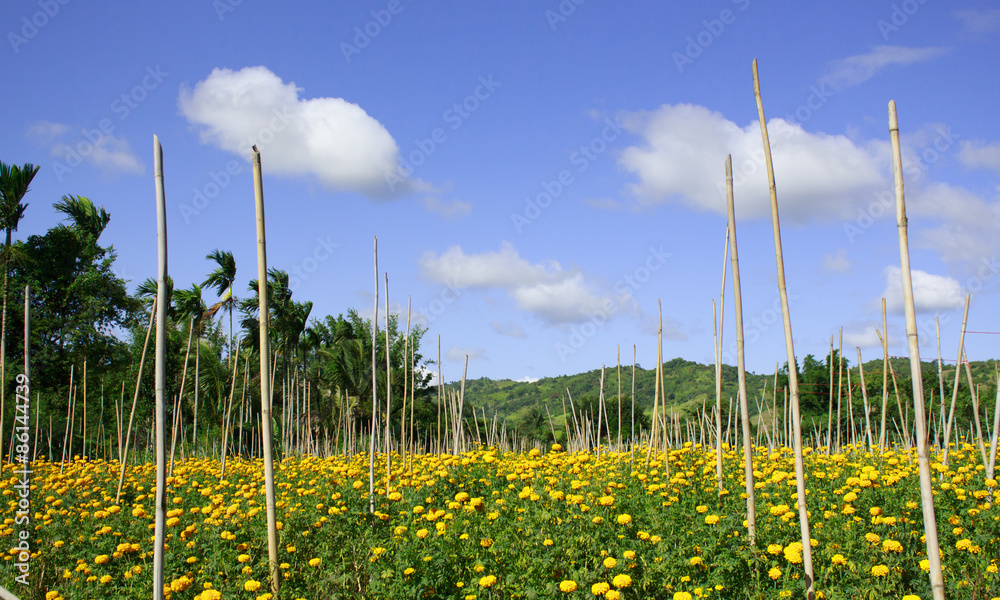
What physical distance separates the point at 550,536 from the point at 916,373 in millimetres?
3739

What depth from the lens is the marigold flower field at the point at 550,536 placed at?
485 centimetres

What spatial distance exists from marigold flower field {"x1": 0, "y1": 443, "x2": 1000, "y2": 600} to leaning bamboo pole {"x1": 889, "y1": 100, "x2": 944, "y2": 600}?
2077mm

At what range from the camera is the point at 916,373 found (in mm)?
2455

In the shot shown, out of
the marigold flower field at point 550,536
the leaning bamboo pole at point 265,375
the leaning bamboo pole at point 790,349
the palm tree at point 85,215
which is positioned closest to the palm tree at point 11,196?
the palm tree at point 85,215

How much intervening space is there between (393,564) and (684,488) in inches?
146

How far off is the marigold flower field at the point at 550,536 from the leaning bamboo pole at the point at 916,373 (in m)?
2.08

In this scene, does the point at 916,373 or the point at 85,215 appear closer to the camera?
the point at 916,373

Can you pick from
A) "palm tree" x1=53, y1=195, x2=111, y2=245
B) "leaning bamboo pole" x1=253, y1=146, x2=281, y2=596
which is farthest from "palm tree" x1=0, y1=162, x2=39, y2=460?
"leaning bamboo pole" x1=253, y1=146, x2=281, y2=596

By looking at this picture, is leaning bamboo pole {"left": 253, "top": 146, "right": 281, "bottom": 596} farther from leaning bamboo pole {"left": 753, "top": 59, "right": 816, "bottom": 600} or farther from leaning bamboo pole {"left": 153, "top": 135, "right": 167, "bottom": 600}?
leaning bamboo pole {"left": 753, "top": 59, "right": 816, "bottom": 600}

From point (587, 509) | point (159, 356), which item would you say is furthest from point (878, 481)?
point (159, 356)

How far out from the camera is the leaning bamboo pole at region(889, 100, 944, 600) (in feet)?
7.99

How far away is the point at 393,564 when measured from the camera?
5316 millimetres

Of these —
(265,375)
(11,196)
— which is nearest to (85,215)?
(11,196)

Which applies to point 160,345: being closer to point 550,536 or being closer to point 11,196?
point 550,536
